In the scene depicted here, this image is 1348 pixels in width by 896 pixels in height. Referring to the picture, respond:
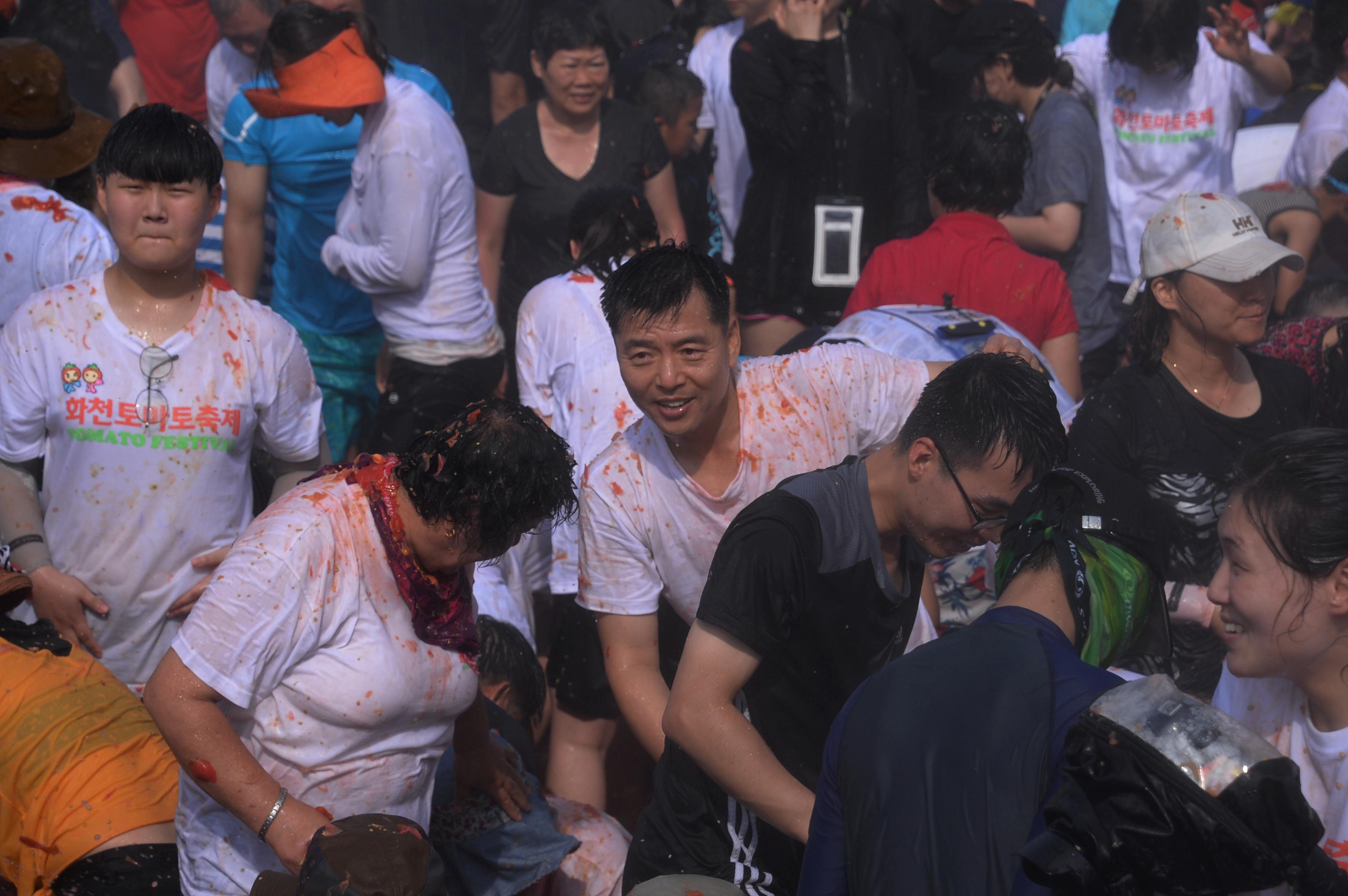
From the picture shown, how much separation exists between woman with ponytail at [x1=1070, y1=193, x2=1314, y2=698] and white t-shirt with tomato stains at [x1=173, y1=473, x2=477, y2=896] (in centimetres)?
186

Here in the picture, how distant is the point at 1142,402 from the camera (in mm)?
3262

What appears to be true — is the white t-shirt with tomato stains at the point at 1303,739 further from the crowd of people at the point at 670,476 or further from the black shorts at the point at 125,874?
the black shorts at the point at 125,874

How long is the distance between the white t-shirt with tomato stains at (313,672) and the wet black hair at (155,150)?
1.05 m

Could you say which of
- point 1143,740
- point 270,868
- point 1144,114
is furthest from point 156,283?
point 1144,114

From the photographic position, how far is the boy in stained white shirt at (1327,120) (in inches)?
208

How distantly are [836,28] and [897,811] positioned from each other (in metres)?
3.81

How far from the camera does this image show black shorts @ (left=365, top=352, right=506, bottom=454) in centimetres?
451

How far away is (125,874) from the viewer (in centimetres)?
245

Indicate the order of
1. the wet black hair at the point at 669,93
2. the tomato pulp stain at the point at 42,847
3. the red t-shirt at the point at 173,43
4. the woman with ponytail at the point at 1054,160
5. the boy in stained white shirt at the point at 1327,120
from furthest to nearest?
the red t-shirt at the point at 173,43, the wet black hair at the point at 669,93, the boy in stained white shirt at the point at 1327,120, the woman with ponytail at the point at 1054,160, the tomato pulp stain at the point at 42,847

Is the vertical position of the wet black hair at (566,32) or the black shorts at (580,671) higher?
the wet black hair at (566,32)

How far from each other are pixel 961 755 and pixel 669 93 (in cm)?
448

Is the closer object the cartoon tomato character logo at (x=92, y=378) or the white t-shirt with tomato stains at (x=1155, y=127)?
the cartoon tomato character logo at (x=92, y=378)

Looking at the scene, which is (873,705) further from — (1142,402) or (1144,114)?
(1144,114)

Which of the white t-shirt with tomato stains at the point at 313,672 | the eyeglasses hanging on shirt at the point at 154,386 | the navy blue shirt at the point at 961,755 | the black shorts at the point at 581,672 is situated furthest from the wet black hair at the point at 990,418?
the eyeglasses hanging on shirt at the point at 154,386
